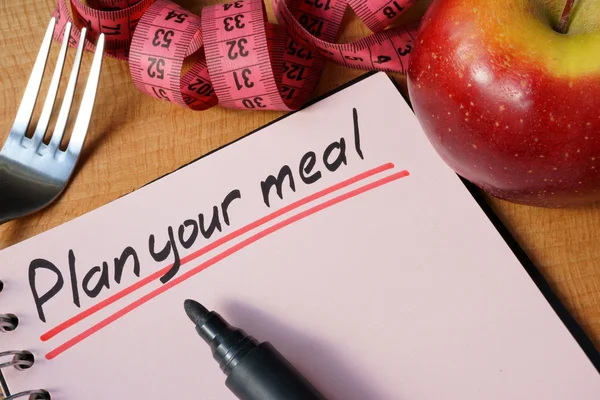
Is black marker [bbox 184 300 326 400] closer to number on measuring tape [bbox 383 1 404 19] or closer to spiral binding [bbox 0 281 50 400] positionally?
spiral binding [bbox 0 281 50 400]

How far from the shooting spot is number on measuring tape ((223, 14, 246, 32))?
2.50ft

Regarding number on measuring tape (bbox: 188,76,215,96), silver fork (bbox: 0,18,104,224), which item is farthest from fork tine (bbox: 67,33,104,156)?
number on measuring tape (bbox: 188,76,215,96)

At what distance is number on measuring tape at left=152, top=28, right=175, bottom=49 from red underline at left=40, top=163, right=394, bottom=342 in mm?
248

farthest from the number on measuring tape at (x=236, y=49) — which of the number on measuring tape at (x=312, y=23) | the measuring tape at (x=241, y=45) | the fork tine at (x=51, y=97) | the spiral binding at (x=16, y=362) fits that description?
the spiral binding at (x=16, y=362)

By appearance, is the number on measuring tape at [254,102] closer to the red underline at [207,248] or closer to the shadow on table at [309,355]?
the red underline at [207,248]

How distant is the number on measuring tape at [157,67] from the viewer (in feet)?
2.55

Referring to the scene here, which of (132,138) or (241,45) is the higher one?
(241,45)

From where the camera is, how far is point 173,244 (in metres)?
0.77

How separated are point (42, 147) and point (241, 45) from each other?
286 mm

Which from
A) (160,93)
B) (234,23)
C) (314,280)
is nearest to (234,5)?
(234,23)

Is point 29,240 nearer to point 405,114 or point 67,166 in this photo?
point 67,166

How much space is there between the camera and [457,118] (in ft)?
1.96

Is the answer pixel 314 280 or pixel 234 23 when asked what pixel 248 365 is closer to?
pixel 314 280

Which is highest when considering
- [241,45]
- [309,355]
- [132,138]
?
[241,45]
